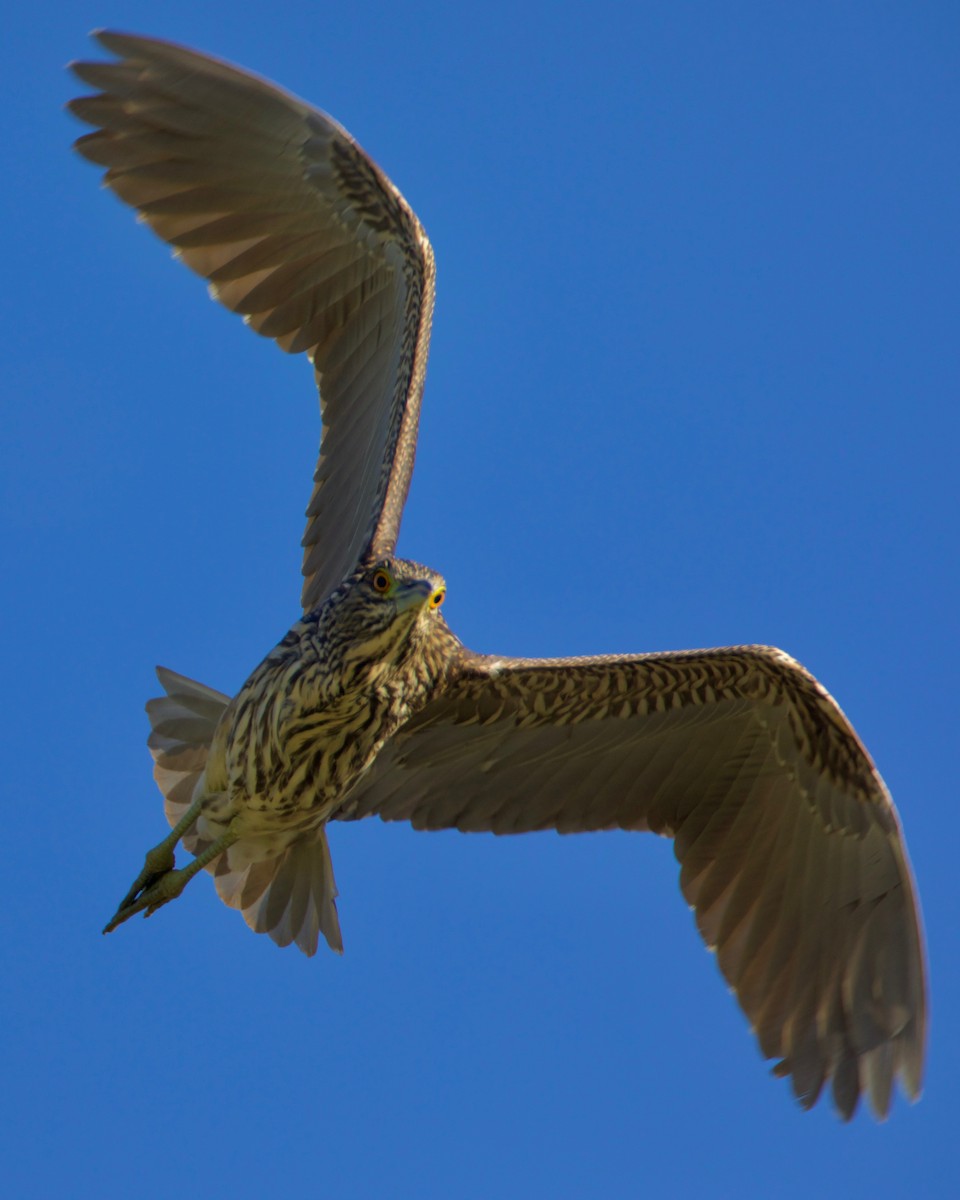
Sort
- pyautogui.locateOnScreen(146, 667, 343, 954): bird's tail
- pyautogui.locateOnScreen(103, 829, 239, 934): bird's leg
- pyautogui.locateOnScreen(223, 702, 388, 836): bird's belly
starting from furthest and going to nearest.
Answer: pyautogui.locateOnScreen(146, 667, 343, 954): bird's tail < pyautogui.locateOnScreen(103, 829, 239, 934): bird's leg < pyautogui.locateOnScreen(223, 702, 388, 836): bird's belly

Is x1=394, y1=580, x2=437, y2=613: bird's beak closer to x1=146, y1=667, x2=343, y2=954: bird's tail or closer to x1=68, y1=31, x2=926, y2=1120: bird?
x1=68, y1=31, x2=926, y2=1120: bird

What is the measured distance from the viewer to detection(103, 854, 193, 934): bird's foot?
757 cm

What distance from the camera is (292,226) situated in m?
8.52

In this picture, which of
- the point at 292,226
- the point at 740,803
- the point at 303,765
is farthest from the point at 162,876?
the point at 292,226

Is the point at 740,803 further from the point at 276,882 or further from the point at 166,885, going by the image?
the point at 166,885

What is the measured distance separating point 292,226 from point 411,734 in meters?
2.69

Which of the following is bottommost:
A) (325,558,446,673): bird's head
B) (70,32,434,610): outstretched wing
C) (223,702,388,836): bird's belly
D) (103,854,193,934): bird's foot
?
(103,854,193,934): bird's foot

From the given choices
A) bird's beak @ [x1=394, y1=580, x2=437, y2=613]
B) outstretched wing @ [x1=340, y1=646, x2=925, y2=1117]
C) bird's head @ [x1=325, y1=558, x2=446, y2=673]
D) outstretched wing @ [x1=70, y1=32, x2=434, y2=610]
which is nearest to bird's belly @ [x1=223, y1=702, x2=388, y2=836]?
bird's head @ [x1=325, y1=558, x2=446, y2=673]

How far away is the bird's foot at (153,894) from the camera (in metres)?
7.57

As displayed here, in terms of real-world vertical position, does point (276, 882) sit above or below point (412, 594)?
below

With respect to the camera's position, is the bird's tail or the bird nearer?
the bird

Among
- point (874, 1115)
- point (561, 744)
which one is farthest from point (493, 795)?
point (874, 1115)

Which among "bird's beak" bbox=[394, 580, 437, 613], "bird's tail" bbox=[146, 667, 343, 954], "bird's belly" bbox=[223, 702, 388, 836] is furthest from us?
"bird's tail" bbox=[146, 667, 343, 954]

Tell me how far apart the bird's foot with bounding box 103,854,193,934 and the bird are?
16 millimetres
